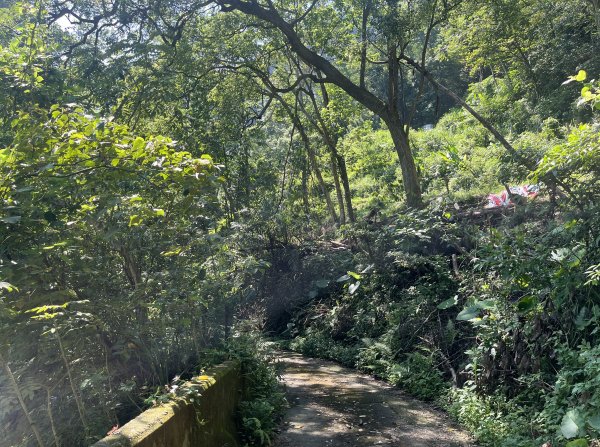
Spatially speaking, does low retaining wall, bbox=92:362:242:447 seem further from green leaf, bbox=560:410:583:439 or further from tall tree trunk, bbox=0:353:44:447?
green leaf, bbox=560:410:583:439

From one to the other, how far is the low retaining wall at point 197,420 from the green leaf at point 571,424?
3.18 meters

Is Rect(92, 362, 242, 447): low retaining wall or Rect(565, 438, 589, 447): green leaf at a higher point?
Rect(92, 362, 242, 447): low retaining wall

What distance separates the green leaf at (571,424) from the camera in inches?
202

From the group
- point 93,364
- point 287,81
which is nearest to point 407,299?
point 93,364

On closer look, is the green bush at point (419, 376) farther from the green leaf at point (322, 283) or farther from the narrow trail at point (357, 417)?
the green leaf at point (322, 283)

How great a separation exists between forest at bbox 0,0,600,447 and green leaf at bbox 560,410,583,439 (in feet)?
0.06

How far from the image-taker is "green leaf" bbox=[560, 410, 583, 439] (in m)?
5.12

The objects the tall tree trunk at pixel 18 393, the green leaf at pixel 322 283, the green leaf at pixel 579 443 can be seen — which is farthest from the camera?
the green leaf at pixel 322 283

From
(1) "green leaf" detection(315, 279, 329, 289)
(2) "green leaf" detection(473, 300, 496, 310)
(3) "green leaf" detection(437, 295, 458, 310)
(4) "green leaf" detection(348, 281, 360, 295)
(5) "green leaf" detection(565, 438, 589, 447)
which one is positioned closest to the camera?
(5) "green leaf" detection(565, 438, 589, 447)

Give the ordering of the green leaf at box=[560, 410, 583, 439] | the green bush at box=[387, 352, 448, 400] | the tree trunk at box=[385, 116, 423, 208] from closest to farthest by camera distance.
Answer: the green leaf at box=[560, 410, 583, 439], the green bush at box=[387, 352, 448, 400], the tree trunk at box=[385, 116, 423, 208]

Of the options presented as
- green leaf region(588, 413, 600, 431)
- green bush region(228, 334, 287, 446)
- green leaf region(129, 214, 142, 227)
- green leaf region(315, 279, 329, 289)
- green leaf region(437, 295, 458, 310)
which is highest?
green leaf region(129, 214, 142, 227)

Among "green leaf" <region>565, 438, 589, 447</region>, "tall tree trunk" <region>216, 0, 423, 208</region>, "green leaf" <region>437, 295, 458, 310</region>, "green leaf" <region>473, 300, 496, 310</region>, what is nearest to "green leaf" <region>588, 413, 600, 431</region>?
"green leaf" <region>565, 438, 589, 447</region>

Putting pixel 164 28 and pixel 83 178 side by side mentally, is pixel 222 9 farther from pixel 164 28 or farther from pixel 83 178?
pixel 83 178

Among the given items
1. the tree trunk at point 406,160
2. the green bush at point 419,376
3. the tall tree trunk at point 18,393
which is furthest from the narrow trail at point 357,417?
the tree trunk at point 406,160
